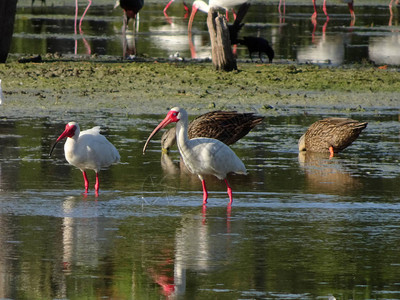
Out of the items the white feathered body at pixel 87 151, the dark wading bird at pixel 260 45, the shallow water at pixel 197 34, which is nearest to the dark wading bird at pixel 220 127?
the white feathered body at pixel 87 151

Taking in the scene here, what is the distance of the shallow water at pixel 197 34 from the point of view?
25.2 m

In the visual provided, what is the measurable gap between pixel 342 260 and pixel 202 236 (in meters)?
1.25

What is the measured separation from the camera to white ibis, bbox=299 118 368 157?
12.1 m

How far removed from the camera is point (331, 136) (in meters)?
12.2

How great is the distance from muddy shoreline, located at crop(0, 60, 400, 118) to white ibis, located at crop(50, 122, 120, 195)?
4.88 metres

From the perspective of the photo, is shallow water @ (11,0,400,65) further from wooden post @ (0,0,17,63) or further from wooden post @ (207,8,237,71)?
wooden post @ (207,8,237,71)

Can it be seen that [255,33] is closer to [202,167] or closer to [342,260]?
[202,167]

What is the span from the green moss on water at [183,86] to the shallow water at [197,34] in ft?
9.68

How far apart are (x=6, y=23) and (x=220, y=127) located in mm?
10315

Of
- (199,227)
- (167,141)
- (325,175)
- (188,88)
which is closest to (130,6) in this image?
(188,88)

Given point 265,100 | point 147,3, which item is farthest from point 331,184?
point 147,3

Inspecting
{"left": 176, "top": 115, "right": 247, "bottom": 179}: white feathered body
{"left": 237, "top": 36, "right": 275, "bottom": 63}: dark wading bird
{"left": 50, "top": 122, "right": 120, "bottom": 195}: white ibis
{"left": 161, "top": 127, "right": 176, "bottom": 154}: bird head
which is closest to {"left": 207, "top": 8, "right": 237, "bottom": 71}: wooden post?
{"left": 237, "top": 36, "right": 275, "bottom": 63}: dark wading bird

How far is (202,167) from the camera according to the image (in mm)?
9555

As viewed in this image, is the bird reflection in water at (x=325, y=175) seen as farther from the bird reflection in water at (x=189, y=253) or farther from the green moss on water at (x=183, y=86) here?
the green moss on water at (x=183, y=86)
